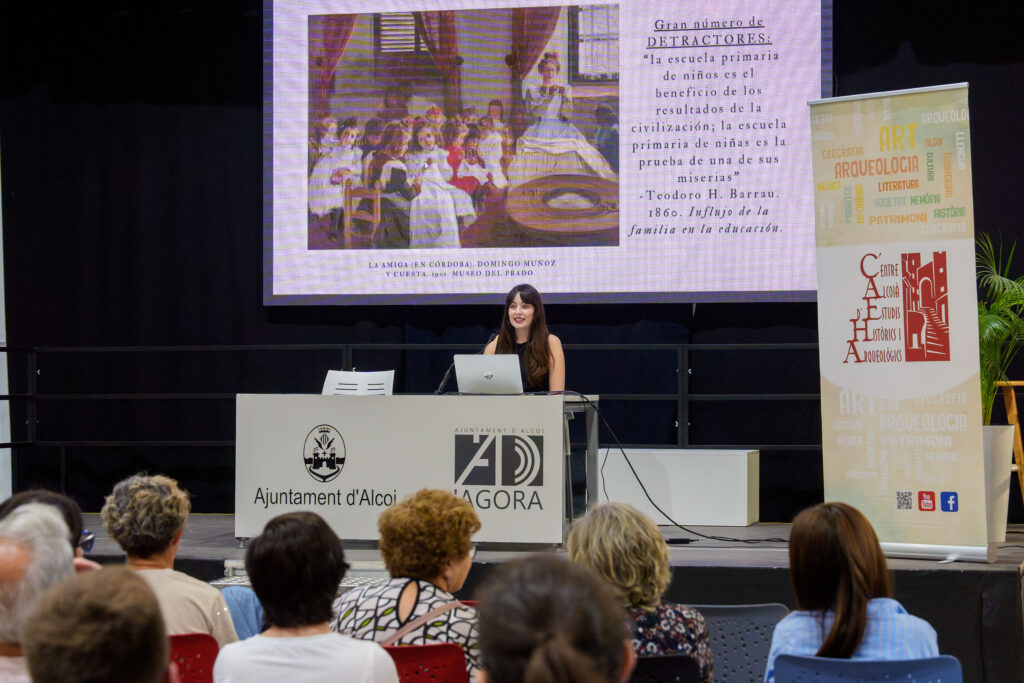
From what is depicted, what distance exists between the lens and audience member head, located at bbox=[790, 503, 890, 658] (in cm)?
184

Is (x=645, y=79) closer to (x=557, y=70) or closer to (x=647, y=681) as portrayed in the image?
(x=557, y=70)

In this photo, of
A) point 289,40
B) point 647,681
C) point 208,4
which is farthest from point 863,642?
point 208,4

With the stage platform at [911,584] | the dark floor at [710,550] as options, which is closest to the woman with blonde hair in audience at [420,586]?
the stage platform at [911,584]

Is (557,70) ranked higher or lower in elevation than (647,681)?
higher

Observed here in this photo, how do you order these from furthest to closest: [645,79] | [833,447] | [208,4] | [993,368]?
[208,4] < [645,79] < [993,368] < [833,447]

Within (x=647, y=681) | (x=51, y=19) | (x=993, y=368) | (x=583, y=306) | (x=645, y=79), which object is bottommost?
(x=647, y=681)

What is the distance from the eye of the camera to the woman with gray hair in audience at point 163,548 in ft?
6.96

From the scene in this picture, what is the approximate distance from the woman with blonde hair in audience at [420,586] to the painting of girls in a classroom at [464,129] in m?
3.72

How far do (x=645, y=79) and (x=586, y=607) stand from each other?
4.97 metres

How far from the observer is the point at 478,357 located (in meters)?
4.00

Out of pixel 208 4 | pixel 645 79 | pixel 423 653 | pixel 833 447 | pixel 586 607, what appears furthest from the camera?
pixel 208 4

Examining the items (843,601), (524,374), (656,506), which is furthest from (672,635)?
(656,506)

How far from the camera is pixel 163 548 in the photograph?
7.57 feet

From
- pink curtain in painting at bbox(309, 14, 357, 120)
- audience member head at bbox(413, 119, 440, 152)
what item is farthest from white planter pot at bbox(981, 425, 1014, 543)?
pink curtain in painting at bbox(309, 14, 357, 120)
